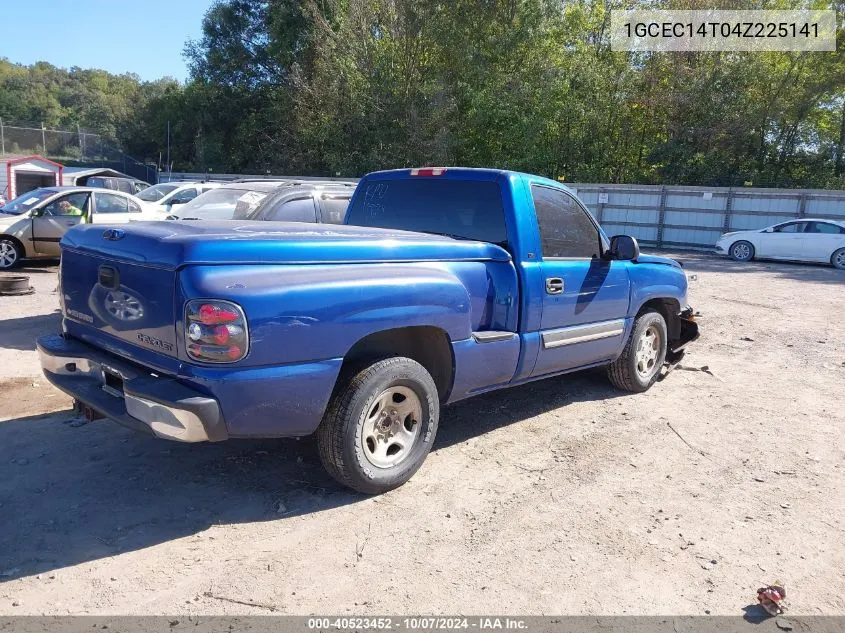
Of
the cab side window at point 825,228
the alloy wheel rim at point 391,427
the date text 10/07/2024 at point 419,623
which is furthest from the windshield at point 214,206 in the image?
the cab side window at point 825,228

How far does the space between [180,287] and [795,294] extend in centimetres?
1317

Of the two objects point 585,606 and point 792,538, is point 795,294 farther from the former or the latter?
point 585,606

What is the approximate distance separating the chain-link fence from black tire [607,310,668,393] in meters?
38.0

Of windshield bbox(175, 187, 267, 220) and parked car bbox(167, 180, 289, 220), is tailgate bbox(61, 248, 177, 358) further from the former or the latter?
windshield bbox(175, 187, 267, 220)

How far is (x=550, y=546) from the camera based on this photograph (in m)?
3.56

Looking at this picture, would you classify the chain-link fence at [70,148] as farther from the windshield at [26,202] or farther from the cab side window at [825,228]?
the cab side window at [825,228]

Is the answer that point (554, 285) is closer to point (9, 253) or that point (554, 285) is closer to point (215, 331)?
point (215, 331)

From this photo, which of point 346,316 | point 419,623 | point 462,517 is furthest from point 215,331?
point 462,517

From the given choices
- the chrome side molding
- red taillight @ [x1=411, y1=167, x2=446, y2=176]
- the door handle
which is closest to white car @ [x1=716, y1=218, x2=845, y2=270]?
the chrome side molding

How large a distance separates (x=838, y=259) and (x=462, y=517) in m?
18.8

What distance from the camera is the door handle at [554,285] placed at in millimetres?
4848

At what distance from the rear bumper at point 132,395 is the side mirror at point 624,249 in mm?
3526

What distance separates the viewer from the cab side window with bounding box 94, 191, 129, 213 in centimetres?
1311

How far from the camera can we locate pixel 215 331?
10.4 ft
